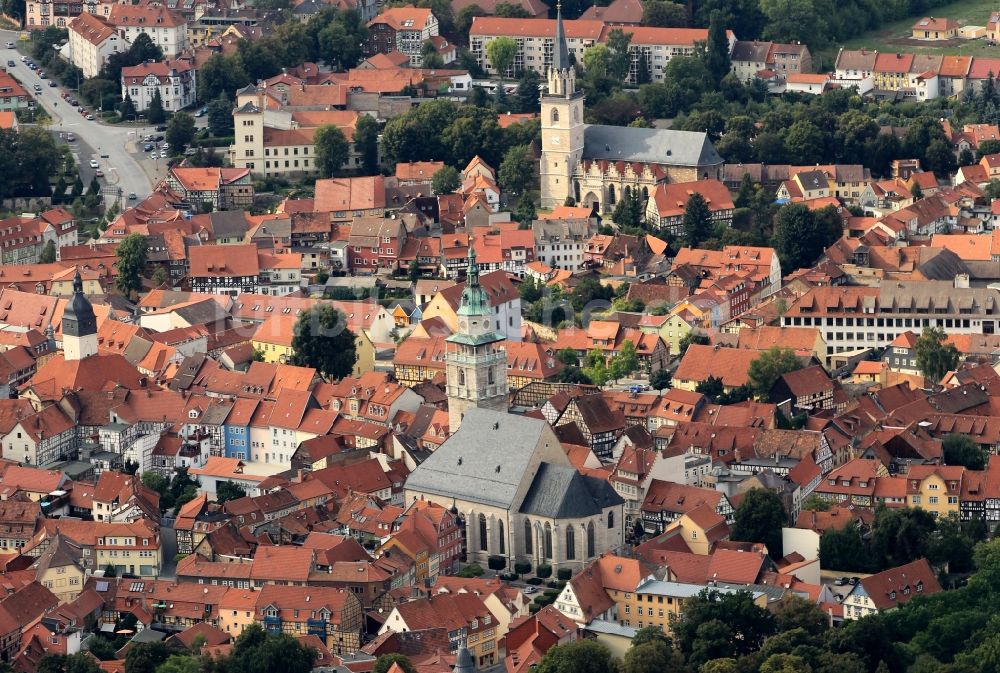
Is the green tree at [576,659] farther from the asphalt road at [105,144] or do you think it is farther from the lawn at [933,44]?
the lawn at [933,44]

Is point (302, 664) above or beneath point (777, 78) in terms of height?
beneath

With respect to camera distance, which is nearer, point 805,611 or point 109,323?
point 805,611

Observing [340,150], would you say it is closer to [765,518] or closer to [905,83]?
[905,83]

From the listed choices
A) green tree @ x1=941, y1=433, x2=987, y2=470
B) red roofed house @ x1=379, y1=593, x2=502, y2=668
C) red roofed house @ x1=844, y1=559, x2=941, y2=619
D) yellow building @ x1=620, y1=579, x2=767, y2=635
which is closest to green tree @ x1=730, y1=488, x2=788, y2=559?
red roofed house @ x1=844, y1=559, x2=941, y2=619

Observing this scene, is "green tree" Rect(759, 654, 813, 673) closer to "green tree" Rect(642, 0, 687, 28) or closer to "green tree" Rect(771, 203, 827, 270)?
"green tree" Rect(771, 203, 827, 270)

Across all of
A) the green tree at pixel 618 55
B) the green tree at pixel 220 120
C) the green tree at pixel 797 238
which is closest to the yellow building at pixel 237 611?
the green tree at pixel 797 238

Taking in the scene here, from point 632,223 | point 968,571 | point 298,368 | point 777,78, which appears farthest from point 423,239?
point 968,571

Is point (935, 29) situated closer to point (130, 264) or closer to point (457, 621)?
point (130, 264)
